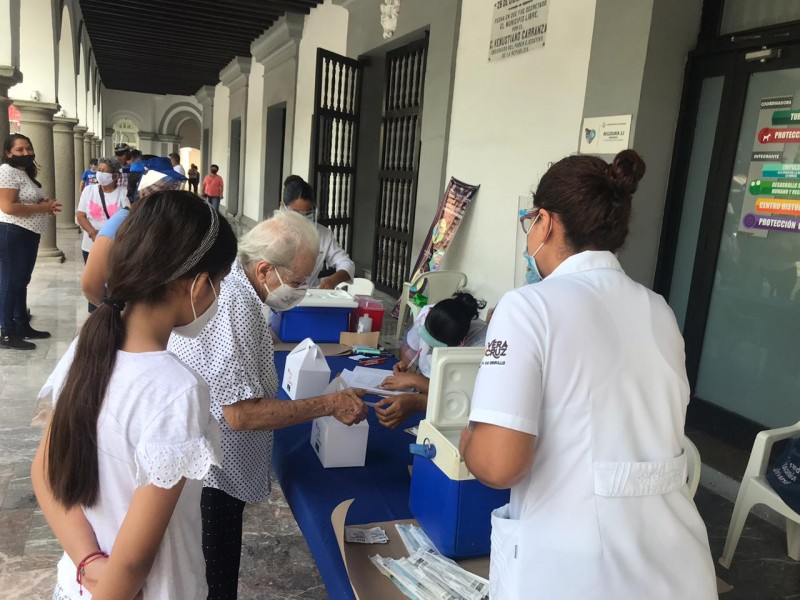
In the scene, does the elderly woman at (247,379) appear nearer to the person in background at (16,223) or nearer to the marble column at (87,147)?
the person in background at (16,223)

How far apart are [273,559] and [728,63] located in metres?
3.22

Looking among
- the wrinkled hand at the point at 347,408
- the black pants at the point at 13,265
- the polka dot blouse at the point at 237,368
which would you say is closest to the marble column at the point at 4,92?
the black pants at the point at 13,265

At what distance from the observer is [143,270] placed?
965 millimetres

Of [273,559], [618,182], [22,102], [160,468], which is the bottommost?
[273,559]

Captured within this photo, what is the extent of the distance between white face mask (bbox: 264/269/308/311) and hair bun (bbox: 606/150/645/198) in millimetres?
933

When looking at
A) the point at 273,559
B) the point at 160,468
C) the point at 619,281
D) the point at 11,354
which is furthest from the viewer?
the point at 11,354

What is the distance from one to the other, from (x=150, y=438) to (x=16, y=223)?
433 cm

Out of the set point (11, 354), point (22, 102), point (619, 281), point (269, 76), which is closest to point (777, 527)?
point (619, 281)

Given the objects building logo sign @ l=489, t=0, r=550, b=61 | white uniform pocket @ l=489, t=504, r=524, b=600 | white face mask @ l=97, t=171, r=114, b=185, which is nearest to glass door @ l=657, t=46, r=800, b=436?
building logo sign @ l=489, t=0, r=550, b=61

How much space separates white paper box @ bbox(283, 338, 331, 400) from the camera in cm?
193

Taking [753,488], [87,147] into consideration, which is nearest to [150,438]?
[753,488]

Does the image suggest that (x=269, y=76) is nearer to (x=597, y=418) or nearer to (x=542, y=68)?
(x=542, y=68)

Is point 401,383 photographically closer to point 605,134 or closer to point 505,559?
point 505,559

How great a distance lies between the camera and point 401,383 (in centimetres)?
211
